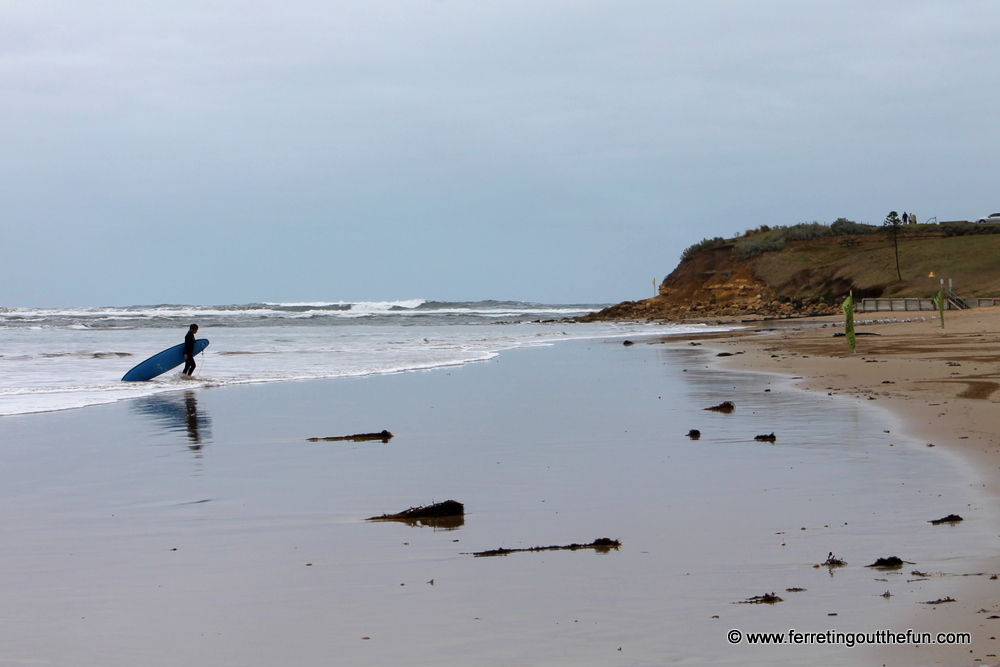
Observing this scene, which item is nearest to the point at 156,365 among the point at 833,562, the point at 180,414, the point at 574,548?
the point at 180,414

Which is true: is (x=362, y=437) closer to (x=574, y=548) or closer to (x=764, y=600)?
(x=574, y=548)

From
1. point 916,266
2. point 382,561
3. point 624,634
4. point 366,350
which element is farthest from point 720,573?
point 916,266

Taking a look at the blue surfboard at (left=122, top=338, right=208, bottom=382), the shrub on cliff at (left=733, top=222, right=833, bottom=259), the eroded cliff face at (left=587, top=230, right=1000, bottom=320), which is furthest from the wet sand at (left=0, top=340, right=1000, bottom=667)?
the shrub on cliff at (left=733, top=222, right=833, bottom=259)

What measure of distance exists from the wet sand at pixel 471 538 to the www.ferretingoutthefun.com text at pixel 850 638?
71 millimetres

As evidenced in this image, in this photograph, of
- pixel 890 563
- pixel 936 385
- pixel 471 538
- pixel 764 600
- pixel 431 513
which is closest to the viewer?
pixel 764 600

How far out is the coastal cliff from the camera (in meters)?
57.6

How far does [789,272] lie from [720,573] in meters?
67.2

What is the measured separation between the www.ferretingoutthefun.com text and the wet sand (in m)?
0.07

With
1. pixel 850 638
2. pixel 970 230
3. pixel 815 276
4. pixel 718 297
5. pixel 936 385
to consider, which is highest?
pixel 970 230

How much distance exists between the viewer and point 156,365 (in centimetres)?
2164

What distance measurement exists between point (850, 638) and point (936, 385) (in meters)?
11.1

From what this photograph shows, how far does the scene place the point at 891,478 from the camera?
7.41m

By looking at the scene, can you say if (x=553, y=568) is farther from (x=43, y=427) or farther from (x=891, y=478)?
(x=43, y=427)

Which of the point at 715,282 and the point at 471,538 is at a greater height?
the point at 715,282
